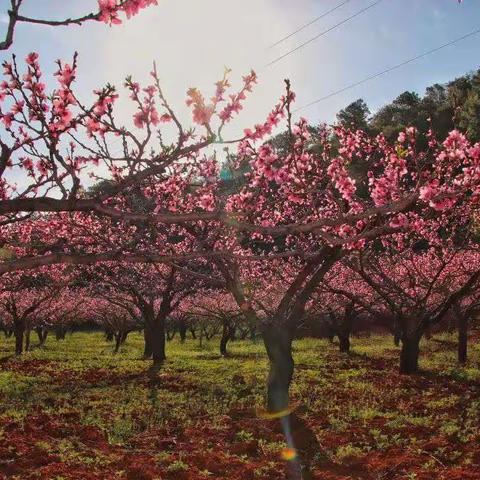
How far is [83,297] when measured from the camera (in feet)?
132

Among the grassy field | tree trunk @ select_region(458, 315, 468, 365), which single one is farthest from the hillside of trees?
the grassy field

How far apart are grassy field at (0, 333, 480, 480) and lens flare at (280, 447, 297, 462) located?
0.12 m

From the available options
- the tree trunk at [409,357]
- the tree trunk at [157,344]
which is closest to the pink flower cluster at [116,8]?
the tree trunk at [409,357]

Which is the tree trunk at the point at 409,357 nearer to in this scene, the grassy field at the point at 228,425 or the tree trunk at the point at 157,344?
the grassy field at the point at 228,425

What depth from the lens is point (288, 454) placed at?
864 centimetres

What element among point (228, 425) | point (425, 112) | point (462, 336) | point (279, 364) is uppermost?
point (425, 112)

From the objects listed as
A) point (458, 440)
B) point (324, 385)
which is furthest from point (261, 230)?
point (324, 385)

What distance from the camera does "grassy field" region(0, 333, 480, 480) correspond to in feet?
25.6

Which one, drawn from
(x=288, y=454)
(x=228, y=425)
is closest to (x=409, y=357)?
(x=228, y=425)

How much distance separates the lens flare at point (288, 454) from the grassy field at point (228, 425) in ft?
0.38

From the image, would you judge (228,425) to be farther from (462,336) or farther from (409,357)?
(462,336)

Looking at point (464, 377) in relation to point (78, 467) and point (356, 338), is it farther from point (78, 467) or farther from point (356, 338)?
point (356, 338)

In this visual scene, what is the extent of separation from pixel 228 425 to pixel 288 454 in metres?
2.45

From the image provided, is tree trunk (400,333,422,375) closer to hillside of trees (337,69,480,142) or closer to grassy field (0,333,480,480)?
grassy field (0,333,480,480)
